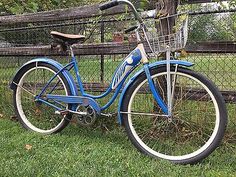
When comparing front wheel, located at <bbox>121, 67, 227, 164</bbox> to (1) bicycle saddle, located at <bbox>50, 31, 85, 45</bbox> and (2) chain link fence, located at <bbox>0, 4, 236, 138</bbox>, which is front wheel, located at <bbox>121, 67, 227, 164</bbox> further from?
(1) bicycle saddle, located at <bbox>50, 31, 85, 45</bbox>

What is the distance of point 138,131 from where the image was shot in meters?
3.38

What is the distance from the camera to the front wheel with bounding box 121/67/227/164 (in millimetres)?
2857

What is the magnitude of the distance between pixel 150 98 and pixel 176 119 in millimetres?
389

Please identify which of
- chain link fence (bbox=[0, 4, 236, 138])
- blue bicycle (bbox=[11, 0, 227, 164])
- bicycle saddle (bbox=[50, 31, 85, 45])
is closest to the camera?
blue bicycle (bbox=[11, 0, 227, 164])

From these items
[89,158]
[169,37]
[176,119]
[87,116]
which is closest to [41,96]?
[87,116]

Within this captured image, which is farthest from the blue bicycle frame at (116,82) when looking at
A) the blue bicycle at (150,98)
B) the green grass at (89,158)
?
the green grass at (89,158)

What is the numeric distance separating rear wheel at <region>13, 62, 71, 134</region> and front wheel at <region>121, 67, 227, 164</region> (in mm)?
749

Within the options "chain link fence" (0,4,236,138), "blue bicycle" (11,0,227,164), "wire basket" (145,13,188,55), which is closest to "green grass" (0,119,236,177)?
"blue bicycle" (11,0,227,164)

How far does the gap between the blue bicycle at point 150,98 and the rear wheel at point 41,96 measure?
0.01 meters

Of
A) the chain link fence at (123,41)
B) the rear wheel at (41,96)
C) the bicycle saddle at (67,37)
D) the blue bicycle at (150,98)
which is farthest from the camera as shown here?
the rear wheel at (41,96)

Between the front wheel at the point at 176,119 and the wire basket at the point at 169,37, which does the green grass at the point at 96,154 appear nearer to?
the front wheel at the point at 176,119

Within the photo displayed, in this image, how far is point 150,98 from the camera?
11.3ft

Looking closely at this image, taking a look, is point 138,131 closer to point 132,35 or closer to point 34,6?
point 132,35

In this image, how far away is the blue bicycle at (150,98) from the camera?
2.83 meters
